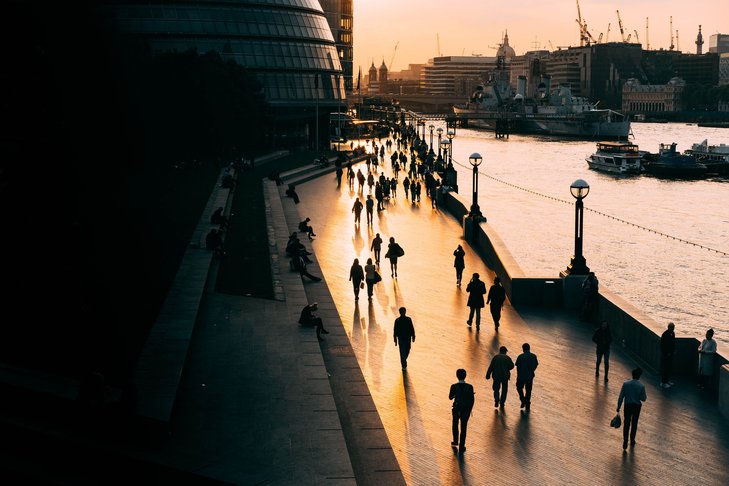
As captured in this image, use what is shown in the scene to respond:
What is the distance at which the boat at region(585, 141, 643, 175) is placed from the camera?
9862cm

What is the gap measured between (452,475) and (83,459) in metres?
4.98

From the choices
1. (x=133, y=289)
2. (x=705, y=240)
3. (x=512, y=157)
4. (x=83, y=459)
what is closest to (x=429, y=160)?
(x=705, y=240)

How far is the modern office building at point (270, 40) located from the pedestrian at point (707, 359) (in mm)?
65273

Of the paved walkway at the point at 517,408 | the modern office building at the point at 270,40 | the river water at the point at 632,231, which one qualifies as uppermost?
the modern office building at the point at 270,40

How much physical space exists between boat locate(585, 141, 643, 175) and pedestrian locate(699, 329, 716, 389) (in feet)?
277

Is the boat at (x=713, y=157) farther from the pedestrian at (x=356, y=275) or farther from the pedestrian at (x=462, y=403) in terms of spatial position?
the pedestrian at (x=462, y=403)

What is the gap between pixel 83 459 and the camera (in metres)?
11.8

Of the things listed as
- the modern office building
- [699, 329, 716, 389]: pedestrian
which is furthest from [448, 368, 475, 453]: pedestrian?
the modern office building

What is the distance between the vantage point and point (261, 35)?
86500 mm

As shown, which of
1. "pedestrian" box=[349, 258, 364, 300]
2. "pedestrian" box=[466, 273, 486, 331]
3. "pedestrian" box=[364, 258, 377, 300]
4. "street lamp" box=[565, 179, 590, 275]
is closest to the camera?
"pedestrian" box=[466, 273, 486, 331]

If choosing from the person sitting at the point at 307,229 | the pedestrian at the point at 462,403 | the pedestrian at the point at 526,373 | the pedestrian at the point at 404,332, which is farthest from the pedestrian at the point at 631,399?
the person sitting at the point at 307,229

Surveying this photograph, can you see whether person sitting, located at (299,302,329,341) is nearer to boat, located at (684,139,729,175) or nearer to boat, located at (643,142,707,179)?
boat, located at (643,142,707,179)

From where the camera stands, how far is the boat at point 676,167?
3765 inches

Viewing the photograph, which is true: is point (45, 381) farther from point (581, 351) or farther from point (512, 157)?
point (512, 157)
